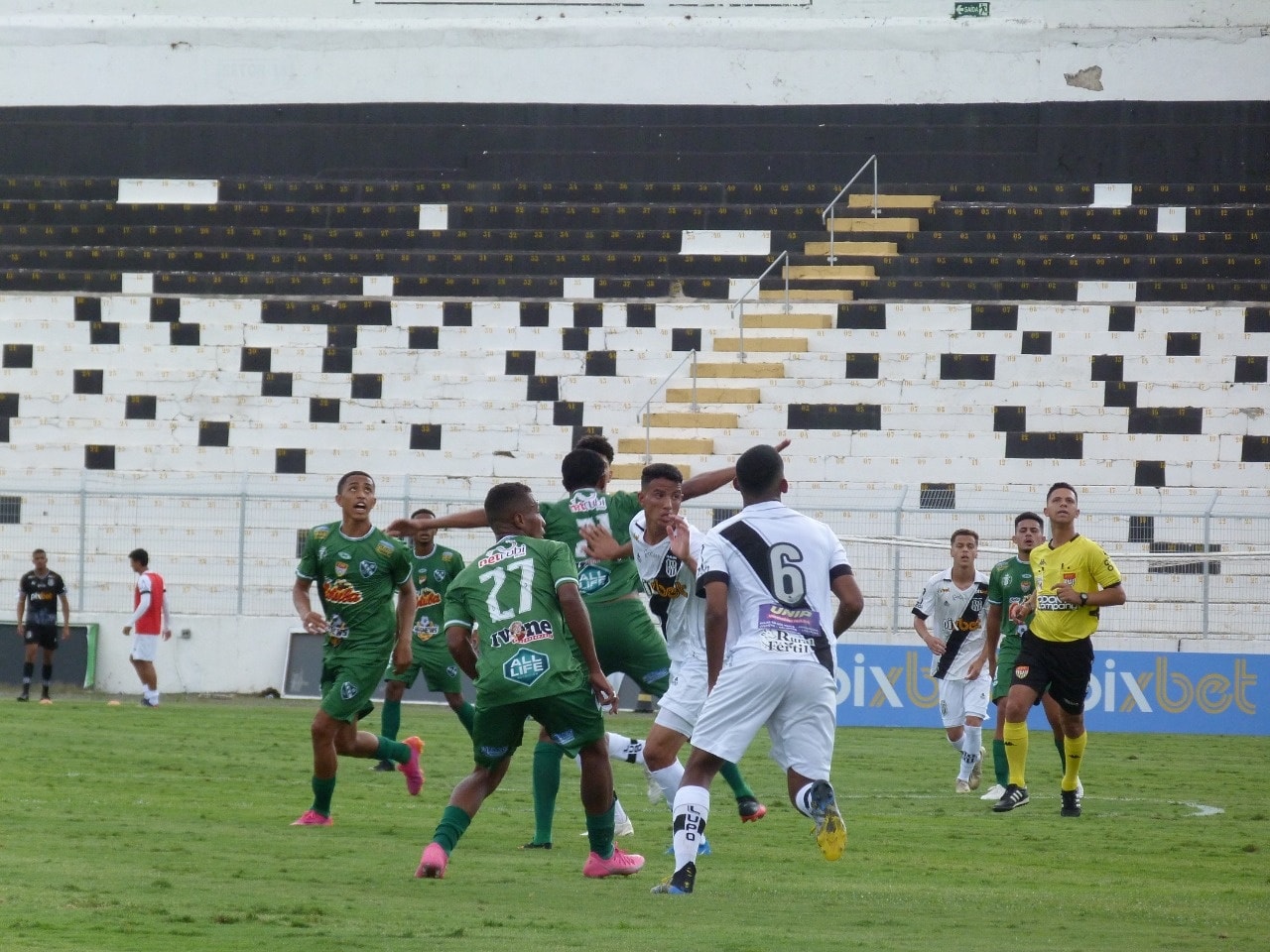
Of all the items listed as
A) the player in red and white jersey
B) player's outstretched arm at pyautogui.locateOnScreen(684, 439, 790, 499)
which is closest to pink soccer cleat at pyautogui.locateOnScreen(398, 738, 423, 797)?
player's outstretched arm at pyautogui.locateOnScreen(684, 439, 790, 499)

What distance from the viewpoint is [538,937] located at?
6.79 metres

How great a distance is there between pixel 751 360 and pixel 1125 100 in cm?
880

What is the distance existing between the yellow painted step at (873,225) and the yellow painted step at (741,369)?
11.6 feet

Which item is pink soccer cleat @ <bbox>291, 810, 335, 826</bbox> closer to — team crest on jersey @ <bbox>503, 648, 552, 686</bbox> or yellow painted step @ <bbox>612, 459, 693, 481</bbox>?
team crest on jersey @ <bbox>503, 648, 552, 686</bbox>

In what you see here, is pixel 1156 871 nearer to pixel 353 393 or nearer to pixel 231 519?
pixel 231 519

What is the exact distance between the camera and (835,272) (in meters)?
30.1

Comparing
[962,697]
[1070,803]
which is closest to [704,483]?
[1070,803]

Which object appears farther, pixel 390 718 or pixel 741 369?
pixel 741 369

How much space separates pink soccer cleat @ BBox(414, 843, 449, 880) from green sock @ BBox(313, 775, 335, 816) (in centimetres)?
249

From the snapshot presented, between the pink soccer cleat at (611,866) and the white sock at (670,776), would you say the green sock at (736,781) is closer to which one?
the white sock at (670,776)

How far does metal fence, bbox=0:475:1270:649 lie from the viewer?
2294 cm

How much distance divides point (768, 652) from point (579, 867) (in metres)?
1.93

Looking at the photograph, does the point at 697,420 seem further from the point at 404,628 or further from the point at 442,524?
the point at 442,524

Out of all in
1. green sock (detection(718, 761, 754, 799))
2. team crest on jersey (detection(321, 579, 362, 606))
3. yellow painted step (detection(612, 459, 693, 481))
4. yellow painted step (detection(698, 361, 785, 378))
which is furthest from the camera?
yellow painted step (detection(698, 361, 785, 378))
